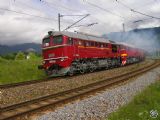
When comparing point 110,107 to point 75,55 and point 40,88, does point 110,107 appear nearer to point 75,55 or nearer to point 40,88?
point 40,88

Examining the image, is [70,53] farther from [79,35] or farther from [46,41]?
[79,35]

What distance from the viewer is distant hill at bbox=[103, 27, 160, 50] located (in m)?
61.2

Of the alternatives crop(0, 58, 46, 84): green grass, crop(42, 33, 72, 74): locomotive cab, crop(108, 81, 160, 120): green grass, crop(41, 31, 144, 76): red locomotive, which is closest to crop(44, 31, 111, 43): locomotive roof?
crop(41, 31, 144, 76): red locomotive

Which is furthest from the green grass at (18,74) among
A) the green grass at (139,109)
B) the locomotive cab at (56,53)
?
the green grass at (139,109)

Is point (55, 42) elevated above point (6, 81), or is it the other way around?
point (55, 42)

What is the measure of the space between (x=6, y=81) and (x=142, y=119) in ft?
54.9

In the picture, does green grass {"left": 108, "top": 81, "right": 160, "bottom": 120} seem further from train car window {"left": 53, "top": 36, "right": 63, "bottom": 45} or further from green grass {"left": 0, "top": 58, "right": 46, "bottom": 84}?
green grass {"left": 0, "top": 58, "right": 46, "bottom": 84}

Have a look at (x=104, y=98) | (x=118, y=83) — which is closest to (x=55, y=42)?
(x=118, y=83)

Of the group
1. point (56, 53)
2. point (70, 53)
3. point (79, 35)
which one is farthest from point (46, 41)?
point (79, 35)

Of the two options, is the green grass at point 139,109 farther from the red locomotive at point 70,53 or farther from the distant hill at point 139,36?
the distant hill at point 139,36

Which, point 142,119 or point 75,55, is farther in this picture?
point 75,55

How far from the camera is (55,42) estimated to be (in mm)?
24422

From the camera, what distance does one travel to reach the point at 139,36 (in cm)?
6700

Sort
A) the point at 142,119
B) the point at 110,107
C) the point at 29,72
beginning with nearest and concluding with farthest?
the point at 142,119
the point at 110,107
the point at 29,72
